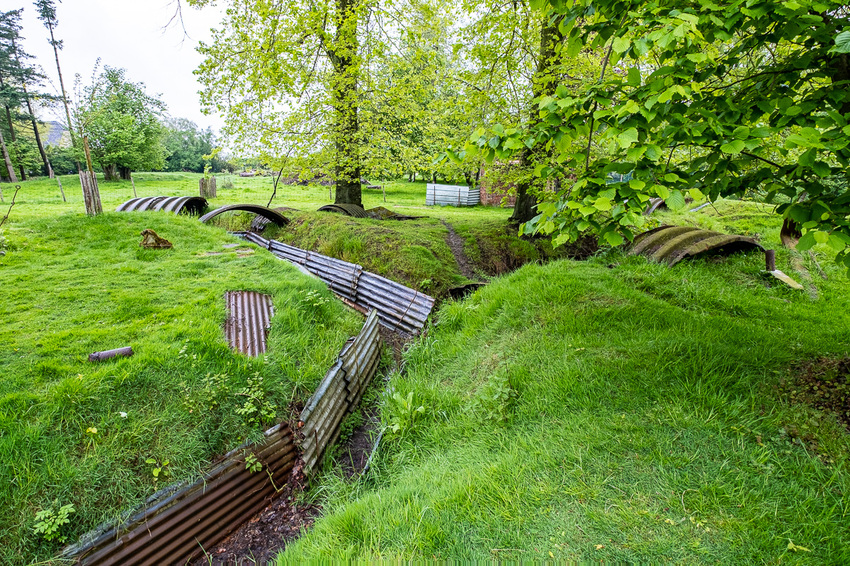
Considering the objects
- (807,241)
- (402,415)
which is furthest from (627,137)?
(402,415)

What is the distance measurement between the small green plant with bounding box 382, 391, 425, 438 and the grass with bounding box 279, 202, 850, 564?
0.12ft

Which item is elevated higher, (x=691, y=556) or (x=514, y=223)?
(x=514, y=223)

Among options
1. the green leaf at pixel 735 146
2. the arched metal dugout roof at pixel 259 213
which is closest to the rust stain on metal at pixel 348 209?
the arched metal dugout roof at pixel 259 213

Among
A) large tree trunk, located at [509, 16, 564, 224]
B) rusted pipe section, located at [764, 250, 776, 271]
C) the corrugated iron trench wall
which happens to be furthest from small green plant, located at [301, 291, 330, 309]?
rusted pipe section, located at [764, 250, 776, 271]

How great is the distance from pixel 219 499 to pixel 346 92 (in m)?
9.17

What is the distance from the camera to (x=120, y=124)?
91.9ft

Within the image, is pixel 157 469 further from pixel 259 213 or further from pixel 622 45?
pixel 259 213

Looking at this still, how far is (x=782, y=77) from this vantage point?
2.66m

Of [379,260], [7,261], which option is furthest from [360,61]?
[7,261]

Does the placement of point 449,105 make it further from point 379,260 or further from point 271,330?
point 271,330

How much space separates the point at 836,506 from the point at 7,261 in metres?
11.4

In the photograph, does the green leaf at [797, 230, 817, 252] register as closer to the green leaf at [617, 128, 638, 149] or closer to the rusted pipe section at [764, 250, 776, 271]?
the green leaf at [617, 128, 638, 149]

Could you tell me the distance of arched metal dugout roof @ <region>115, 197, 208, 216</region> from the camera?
1051 cm

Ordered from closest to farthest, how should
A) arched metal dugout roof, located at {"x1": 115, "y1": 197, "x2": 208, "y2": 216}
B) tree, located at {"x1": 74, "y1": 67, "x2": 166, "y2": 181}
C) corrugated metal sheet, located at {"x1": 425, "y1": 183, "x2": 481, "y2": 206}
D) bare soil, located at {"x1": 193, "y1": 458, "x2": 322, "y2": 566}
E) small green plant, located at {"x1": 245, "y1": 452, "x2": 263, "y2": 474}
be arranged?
bare soil, located at {"x1": 193, "y1": 458, "x2": 322, "y2": 566} → small green plant, located at {"x1": 245, "y1": 452, "x2": 263, "y2": 474} → arched metal dugout roof, located at {"x1": 115, "y1": 197, "x2": 208, "y2": 216} → corrugated metal sheet, located at {"x1": 425, "y1": 183, "x2": 481, "y2": 206} → tree, located at {"x1": 74, "y1": 67, "x2": 166, "y2": 181}
